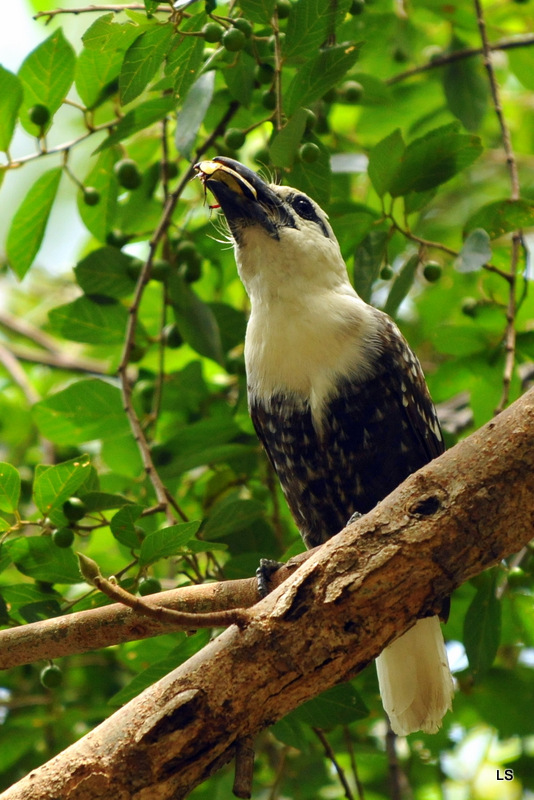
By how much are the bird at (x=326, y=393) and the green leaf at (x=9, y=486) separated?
0.95 meters

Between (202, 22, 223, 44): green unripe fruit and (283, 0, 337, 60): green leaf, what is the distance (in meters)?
0.23

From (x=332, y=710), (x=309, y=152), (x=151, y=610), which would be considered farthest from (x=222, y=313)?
(x=151, y=610)

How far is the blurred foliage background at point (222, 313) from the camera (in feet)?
8.46

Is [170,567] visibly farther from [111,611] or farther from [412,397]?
[111,611]

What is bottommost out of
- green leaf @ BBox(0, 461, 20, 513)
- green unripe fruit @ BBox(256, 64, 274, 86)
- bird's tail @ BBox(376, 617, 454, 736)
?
bird's tail @ BBox(376, 617, 454, 736)

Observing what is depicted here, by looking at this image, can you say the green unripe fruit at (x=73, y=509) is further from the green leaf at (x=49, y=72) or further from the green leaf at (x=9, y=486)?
the green leaf at (x=49, y=72)

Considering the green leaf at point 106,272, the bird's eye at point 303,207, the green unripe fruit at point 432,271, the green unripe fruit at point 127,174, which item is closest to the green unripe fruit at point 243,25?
the bird's eye at point 303,207

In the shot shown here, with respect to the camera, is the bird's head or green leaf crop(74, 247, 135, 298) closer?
the bird's head

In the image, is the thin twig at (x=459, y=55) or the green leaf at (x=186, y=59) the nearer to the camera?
the green leaf at (x=186, y=59)

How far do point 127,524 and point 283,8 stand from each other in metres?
1.67

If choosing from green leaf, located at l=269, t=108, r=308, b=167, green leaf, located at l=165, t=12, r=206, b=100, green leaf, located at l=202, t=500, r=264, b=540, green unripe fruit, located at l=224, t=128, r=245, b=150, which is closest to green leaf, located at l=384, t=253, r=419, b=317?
green leaf, located at l=269, t=108, r=308, b=167

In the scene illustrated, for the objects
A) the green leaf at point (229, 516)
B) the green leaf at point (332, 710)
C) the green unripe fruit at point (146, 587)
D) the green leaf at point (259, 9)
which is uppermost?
the green leaf at point (259, 9)

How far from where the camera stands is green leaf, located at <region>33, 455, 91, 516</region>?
93.9 inches

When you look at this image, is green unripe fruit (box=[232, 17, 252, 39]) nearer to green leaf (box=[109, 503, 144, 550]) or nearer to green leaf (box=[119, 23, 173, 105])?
green leaf (box=[119, 23, 173, 105])
